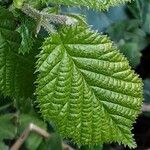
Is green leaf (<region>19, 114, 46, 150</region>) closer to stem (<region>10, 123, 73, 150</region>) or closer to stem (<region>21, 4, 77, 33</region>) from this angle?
stem (<region>10, 123, 73, 150</region>)

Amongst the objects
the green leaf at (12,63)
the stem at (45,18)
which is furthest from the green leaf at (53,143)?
the stem at (45,18)

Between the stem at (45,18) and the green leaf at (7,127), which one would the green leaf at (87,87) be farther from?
the green leaf at (7,127)

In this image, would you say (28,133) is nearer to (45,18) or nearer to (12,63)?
(12,63)

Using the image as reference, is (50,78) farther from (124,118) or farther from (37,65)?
(124,118)

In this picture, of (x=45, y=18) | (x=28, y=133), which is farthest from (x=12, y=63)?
(x=28, y=133)

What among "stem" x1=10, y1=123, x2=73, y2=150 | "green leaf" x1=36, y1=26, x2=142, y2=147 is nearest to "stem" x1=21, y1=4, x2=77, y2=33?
"green leaf" x1=36, y1=26, x2=142, y2=147

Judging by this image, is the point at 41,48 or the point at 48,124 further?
the point at 48,124

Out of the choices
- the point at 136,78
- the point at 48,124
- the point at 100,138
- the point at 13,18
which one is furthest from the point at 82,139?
the point at 48,124
